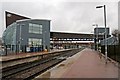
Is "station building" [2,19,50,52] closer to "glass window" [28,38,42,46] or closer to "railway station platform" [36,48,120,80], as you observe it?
"glass window" [28,38,42,46]

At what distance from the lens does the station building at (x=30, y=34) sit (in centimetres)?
7506

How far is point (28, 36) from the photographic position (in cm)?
7944

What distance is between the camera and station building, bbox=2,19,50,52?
75062 mm

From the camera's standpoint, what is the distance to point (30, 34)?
8056cm

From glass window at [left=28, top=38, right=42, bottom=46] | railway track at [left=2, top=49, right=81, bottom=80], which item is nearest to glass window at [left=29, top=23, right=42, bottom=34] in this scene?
glass window at [left=28, top=38, right=42, bottom=46]

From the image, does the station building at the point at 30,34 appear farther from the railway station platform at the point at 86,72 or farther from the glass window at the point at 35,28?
the railway station platform at the point at 86,72

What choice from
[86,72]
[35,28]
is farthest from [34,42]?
[86,72]

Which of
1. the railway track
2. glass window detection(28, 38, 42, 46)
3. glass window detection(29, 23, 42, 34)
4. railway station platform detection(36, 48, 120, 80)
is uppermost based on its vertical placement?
glass window detection(29, 23, 42, 34)

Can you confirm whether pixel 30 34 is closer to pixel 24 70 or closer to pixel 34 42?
pixel 34 42

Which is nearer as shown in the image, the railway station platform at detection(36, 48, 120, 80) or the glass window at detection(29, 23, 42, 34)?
the railway station platform at detection(36, 48, 120, 80)

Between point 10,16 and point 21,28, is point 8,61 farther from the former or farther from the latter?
point 10,16

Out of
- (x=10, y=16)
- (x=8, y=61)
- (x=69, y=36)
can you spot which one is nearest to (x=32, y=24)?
(x=10, y=16)

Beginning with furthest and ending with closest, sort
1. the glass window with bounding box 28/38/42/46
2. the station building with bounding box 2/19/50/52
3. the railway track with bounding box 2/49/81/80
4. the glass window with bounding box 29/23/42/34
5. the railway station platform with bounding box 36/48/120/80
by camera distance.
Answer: the glass window with bounding box 29/23/42/34 → the glass window with bounding box 28/38/42/46 → the station building with bounding box 2/19/50/52 → the railway track with bounding box 2/49/81/80 → the railway station platform with bounding box 36/48/120/80

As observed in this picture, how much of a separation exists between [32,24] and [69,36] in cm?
3620
